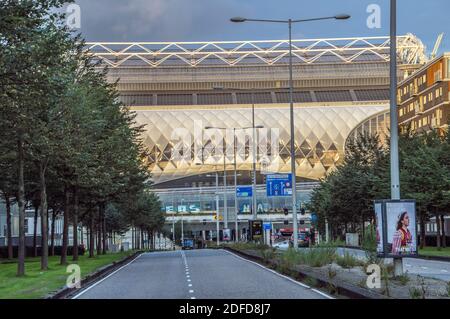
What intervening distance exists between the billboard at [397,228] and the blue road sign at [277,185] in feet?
166

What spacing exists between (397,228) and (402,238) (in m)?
0.33

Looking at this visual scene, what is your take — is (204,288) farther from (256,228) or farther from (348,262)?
(256,228)

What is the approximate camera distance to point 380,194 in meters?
65.4

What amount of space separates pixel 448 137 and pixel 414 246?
36119mm

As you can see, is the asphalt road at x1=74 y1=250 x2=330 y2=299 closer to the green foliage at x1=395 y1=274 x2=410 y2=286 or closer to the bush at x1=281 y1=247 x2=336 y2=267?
the bush at x1=281 y1=247 x2=336 y2=267

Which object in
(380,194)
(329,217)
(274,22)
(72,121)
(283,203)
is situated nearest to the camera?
(72,121)

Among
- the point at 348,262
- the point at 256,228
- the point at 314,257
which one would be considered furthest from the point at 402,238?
the point at 256,228

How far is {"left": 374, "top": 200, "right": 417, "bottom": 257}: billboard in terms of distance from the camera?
83.0 feet

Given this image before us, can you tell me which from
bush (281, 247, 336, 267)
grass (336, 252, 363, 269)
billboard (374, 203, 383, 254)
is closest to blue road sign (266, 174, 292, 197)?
bush (281, 247, 336, 267)

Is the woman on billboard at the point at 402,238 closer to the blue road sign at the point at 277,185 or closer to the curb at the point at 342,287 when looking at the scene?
the curb at the point at 342,287

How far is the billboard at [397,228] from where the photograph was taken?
25297mm
